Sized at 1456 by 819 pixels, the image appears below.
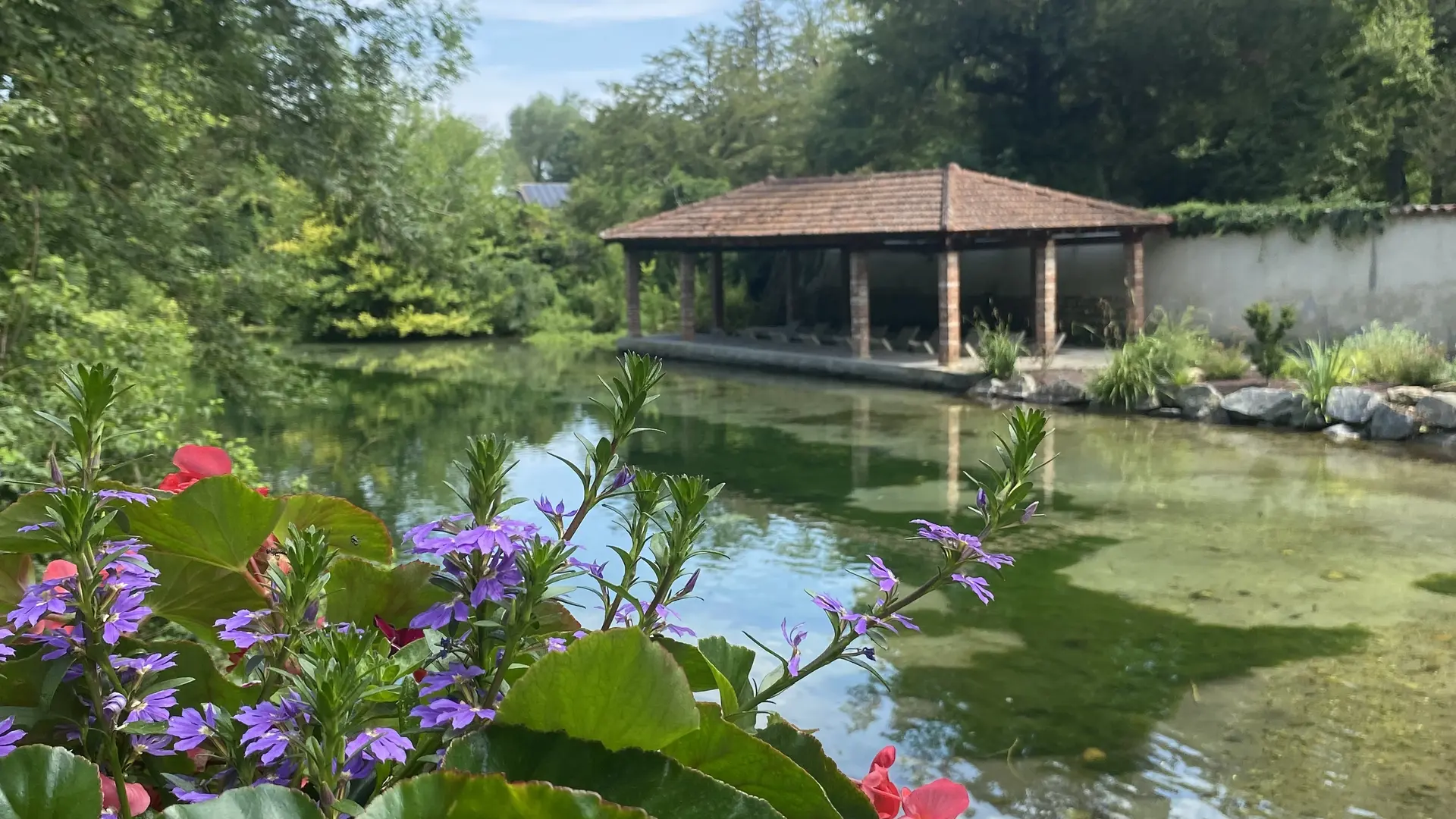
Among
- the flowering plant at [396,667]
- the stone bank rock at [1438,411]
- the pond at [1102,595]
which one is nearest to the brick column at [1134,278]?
the pond at [1102,595]

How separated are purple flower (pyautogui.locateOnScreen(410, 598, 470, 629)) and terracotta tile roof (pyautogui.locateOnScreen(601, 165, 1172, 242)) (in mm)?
13986

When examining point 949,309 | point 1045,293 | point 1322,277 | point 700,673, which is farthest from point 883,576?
point 1322,277

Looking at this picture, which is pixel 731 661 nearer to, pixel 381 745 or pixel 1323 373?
pixel 381 745

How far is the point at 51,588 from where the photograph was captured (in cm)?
85

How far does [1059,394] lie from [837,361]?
393 centimetres

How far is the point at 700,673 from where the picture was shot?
→ 904 mm

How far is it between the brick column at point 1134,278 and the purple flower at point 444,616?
16.0m

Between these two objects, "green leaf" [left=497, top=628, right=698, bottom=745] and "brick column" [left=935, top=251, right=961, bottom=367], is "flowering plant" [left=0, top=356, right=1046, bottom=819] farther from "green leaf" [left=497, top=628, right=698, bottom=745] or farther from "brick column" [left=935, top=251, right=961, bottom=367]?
"brick column" [left=935, top=251, right=961, bottom=367]

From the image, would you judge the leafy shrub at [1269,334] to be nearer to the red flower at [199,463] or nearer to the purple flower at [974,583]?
the purple flower at [974,583]

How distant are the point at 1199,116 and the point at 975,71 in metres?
3.92

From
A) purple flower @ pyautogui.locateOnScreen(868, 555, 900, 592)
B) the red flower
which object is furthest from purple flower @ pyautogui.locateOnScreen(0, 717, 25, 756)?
purple flower @ pyautogui.locateOnScreen(868, 555, 900, 592)

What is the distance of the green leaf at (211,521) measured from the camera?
Answer: 0.95 metres

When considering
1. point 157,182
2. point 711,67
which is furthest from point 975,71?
point 157,182

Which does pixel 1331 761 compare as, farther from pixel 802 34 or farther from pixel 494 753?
pixel 802 34
